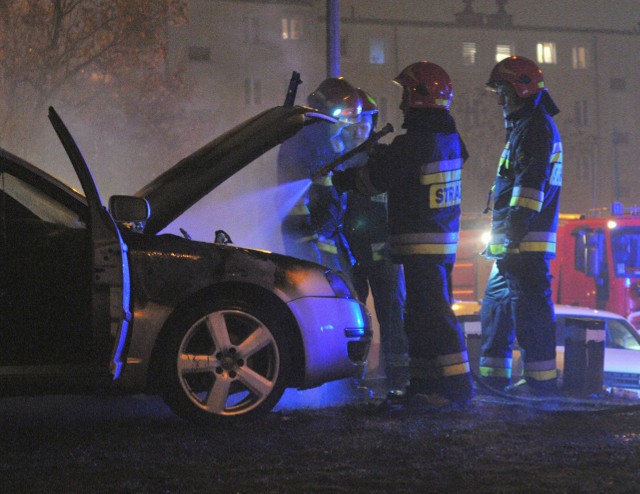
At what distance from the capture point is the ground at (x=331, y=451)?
348 cm

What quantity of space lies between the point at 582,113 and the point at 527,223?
4359 cm

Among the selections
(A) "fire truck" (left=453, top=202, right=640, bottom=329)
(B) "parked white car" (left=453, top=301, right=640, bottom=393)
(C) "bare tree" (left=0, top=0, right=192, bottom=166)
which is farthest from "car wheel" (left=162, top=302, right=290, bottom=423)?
(C) "bare tree" (left=0, top=0, right=192, bottom=166)

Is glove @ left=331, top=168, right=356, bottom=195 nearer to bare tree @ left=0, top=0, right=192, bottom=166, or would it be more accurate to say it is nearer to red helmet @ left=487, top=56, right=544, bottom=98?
red helmet @ left=487, top=56, right=544, bottom=98

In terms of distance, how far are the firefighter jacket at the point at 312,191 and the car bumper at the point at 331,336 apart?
4.81ft

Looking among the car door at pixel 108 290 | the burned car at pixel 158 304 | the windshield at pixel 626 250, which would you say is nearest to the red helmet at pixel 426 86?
the burned car at pixel 158 304

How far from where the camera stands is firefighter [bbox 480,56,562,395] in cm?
582

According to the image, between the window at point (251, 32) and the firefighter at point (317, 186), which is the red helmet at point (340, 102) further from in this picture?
the window at point (251, 32)

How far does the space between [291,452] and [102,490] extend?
3.12ft

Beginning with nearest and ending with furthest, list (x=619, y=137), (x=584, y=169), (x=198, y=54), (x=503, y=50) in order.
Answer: (x=198, y=54)
(x=584, y=169)
(x=503, y=50)
(x=619, y=137)

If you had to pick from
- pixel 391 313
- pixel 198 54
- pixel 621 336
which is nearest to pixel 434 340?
pixel 391 313

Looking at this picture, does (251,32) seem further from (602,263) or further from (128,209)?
(128,209)

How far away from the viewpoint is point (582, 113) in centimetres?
4700

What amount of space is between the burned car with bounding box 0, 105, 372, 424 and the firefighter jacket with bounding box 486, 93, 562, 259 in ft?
4.14

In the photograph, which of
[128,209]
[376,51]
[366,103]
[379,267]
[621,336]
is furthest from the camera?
[376,51]
